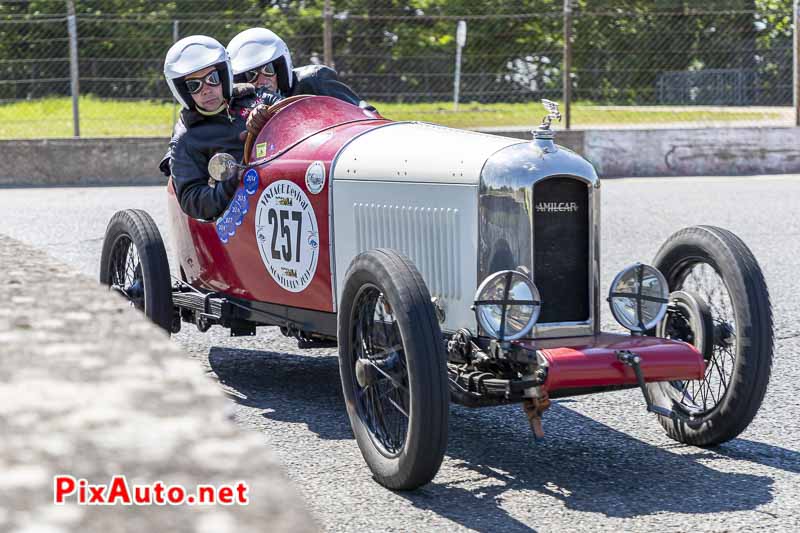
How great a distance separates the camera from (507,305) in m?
4.09

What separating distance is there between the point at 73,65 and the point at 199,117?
10410mm

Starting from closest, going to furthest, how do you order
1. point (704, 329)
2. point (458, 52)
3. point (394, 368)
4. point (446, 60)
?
point (394, 368) < point (704, 329) < point (458, 52) < point (446, 60)

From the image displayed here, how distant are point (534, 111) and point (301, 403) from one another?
1342 centimetres

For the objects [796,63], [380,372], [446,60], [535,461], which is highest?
[446,60]

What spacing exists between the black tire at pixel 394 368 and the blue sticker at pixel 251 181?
1.19 metres

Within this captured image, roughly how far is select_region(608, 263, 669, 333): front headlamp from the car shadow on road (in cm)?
49

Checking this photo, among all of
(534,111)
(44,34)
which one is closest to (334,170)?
(44,34)

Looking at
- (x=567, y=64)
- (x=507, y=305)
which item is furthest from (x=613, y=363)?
(x=567, y=64)

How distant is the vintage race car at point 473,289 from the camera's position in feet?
12.9

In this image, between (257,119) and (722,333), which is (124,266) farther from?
(722,333)

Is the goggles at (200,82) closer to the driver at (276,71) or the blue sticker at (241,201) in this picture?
the driver at (276,71)

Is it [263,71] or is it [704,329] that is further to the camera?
[263,71]

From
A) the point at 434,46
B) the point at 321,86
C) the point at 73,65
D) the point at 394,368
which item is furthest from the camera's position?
the point at 434,46

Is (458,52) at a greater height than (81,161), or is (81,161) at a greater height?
(458,52)
